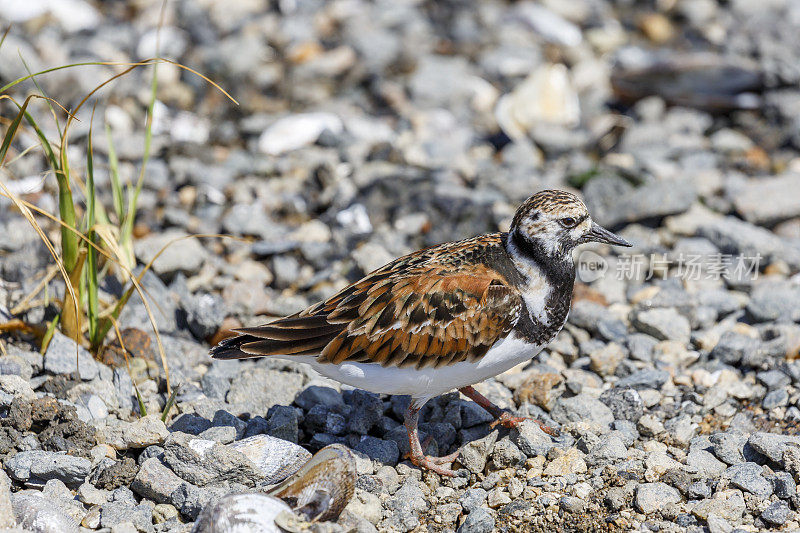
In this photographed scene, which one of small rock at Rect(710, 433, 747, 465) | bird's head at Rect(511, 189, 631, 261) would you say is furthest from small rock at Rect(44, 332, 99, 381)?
small rock at Rect(710, 433, 747, 465)

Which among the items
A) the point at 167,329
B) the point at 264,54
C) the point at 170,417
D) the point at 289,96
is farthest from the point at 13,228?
the point at 264,54

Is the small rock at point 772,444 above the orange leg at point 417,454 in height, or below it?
below

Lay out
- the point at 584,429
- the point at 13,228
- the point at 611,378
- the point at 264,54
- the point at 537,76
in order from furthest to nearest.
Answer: the point at 264,54 < the point at 537,76 < the point at 13,228 < the point at 611,378 < the point at 584,429

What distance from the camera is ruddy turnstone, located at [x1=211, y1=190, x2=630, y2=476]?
16.3 feet

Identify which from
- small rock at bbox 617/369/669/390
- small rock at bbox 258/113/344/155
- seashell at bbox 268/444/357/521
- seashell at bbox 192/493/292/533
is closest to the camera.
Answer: seashell at bbox 192/493/292/533

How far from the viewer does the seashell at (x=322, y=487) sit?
4371 millimetres

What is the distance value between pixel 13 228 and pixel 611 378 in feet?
15.5

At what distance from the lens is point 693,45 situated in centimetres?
1116

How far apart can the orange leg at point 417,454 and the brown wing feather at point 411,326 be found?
420 millimetres

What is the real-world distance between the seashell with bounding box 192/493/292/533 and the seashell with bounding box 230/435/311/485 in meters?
0.65

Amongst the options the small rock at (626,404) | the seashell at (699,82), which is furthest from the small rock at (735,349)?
the seashell at (699,82)

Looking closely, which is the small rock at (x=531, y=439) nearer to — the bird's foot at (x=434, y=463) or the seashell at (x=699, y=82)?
the bird's foot at (x=434, y=463)

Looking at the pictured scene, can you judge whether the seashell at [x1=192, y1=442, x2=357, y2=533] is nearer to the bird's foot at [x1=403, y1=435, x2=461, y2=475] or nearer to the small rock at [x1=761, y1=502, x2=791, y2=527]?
the bird's foot at [x1=403, y1=435, x2=461, y2=475]

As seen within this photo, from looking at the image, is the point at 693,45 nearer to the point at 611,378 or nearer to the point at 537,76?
the point at 537,76
